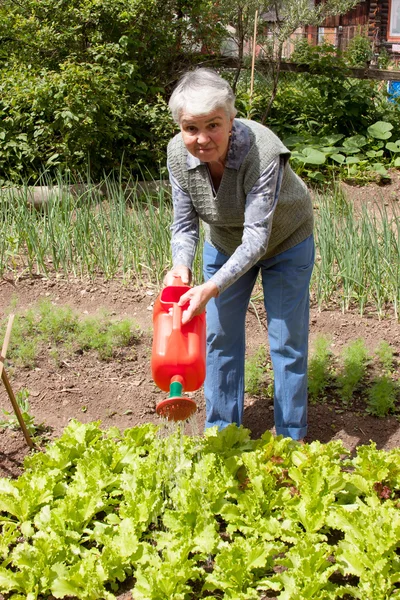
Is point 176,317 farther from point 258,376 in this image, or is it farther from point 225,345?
point 258,376

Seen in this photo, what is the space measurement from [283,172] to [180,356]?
0.78 meters

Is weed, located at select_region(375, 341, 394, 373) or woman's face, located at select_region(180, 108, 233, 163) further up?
woman's face, located at select_region(180, 108, 233, 163)

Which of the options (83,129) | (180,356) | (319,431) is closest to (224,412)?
(319,431)

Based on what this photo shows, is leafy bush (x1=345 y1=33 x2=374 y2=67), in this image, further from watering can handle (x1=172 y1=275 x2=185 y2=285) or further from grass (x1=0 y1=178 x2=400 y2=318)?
watering can handle (x1=172 y1=275 x2=185 y2=285)

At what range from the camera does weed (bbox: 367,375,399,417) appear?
3434 mm

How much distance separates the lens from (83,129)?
21.0 feet

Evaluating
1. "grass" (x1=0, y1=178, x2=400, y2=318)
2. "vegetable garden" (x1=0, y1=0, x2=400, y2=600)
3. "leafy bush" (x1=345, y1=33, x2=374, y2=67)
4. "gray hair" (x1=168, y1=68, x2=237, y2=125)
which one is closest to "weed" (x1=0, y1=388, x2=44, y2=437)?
"vegetable garden" (x1=0, y1=0, x2=400, y2=600)

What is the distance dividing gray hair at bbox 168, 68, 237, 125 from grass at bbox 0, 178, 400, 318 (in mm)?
1920

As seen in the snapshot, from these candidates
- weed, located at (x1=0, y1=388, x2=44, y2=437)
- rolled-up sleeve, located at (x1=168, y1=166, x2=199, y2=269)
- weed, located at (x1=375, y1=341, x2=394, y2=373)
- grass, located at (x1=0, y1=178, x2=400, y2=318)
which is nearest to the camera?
rolled-up sleeve, located at (x1=168, y1=166, x2=199, y2=269)

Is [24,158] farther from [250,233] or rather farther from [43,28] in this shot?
[250,233]

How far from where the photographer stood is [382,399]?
3430 mm

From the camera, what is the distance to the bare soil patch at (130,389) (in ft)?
11.0

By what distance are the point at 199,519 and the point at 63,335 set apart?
176cm

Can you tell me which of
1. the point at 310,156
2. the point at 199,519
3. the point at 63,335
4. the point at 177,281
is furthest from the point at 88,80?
the point at 199,519
